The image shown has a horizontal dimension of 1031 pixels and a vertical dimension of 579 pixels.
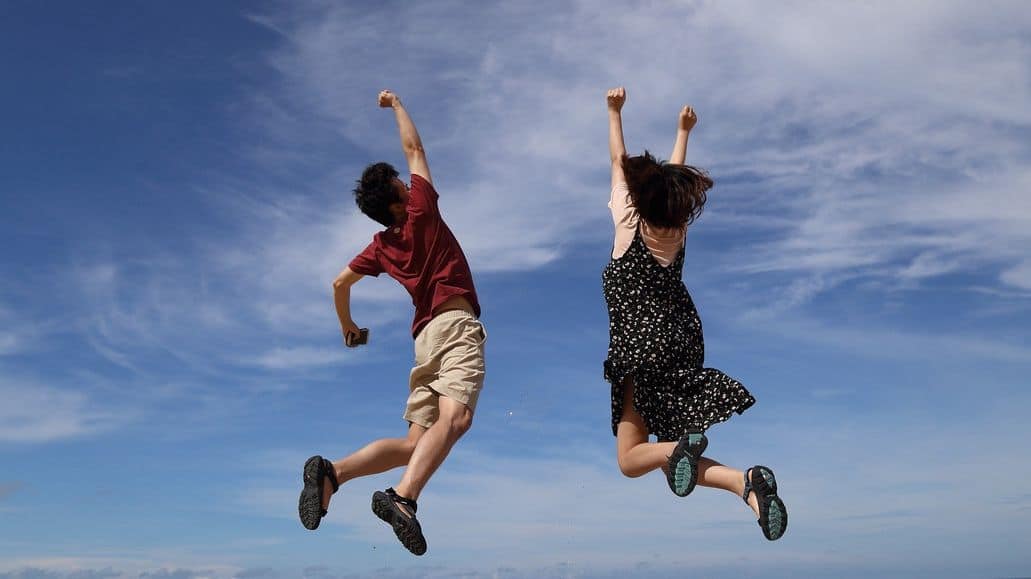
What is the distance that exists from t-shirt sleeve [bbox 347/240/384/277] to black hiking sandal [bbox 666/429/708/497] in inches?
113

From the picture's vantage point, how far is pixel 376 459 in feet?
26.5

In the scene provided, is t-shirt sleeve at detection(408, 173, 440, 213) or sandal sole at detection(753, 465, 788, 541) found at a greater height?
t-shirt sleeve at detection(408, 173, 440, 213)

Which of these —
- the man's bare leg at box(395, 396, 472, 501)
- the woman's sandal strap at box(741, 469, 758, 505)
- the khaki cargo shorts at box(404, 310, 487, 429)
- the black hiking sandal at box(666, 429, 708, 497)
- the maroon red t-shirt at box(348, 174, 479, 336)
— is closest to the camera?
the woman's sandal strap at box(741, 469, 758, 505)

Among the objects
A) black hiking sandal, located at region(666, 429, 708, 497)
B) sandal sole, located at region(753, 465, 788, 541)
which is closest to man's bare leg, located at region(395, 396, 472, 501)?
black hiking sandal, located at region(666, 429, 708, 497)

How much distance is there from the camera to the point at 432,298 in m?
8.20

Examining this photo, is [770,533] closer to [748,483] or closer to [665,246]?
[748,483]

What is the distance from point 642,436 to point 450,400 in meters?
1.49

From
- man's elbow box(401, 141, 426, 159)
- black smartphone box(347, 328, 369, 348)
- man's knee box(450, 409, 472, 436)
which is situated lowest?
man's knee box(450, 409, 472, 436)

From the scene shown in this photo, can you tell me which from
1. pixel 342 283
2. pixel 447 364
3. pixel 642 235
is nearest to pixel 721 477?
pixel 642 235

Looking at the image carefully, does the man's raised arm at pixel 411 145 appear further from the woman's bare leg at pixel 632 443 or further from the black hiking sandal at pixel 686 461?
the black hiking sandal at pixel 686 461

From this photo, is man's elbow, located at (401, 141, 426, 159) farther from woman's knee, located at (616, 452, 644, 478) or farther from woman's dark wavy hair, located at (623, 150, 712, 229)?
woman's knee, located at (616, 452, 644, 478)

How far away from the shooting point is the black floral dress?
780 centimetres

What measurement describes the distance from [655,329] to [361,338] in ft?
8.71

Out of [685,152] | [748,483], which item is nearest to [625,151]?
[685,152]
